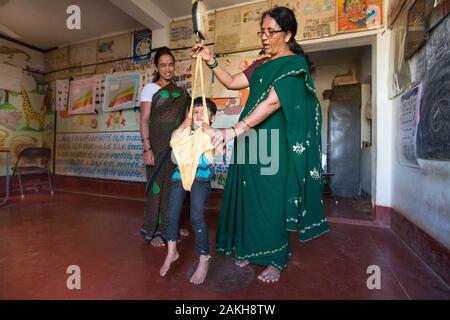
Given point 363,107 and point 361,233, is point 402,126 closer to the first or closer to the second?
point 361,233

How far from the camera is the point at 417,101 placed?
165 centimetres

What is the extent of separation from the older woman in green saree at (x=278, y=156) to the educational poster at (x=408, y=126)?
0.90m

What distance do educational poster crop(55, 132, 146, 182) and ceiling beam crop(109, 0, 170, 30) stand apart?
1462 millimetres

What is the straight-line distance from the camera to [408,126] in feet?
6.06

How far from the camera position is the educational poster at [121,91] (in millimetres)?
3527

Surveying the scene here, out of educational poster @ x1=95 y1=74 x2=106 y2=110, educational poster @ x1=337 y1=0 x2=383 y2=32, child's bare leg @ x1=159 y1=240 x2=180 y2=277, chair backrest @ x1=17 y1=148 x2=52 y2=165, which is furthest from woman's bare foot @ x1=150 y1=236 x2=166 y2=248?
chair backrest @ x1=17 y1=148 x2=52 y2=165

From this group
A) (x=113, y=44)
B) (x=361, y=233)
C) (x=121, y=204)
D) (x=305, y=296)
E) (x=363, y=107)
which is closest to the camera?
(x=305, y=296)

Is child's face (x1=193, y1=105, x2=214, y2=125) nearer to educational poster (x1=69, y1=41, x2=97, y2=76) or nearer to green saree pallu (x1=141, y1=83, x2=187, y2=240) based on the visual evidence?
green saree pallu (x1=141, y1=83, x2=187, y2=240)

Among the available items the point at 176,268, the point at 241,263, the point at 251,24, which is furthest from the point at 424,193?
the point at 251,24

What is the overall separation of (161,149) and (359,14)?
2.25 meters

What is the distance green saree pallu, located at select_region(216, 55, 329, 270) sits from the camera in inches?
46.8
